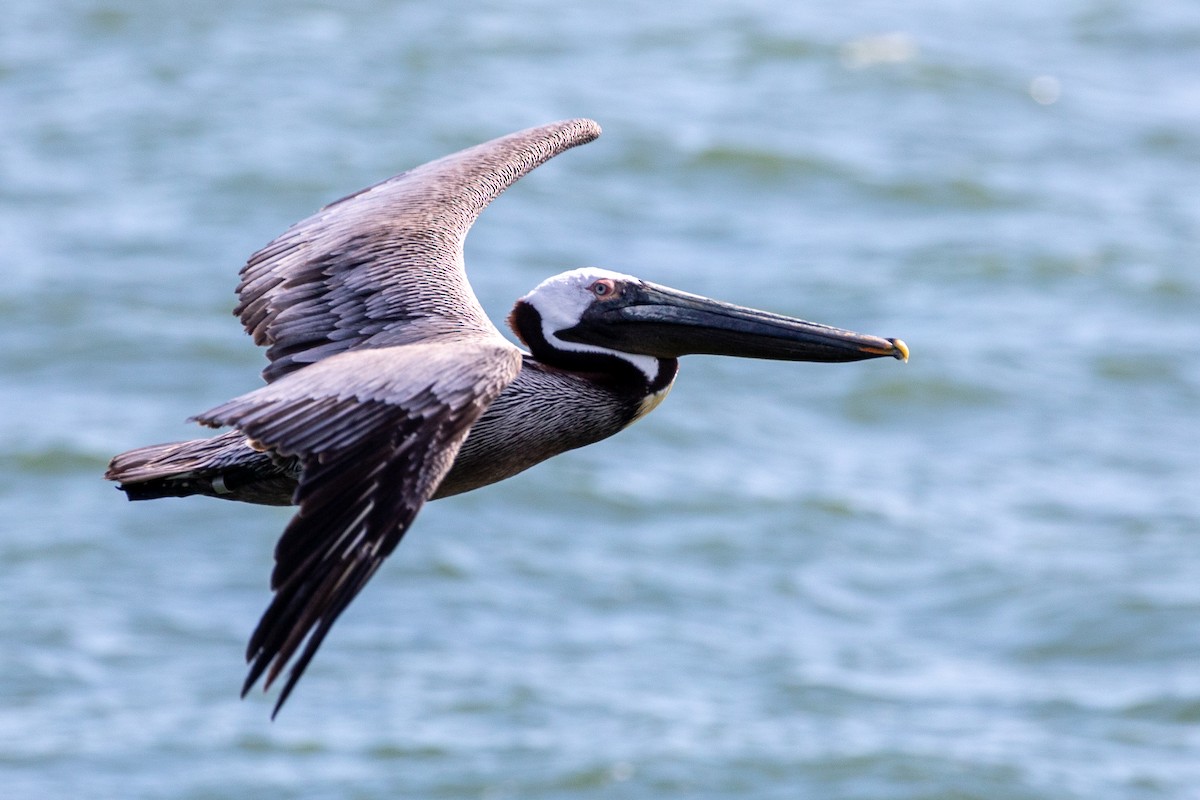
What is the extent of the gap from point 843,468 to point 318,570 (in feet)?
46.6

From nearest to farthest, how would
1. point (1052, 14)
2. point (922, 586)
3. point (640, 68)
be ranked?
point (922, 586), point (640, 68), point (1052, 14)

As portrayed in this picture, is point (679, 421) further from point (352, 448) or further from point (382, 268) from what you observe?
point (352, 448)

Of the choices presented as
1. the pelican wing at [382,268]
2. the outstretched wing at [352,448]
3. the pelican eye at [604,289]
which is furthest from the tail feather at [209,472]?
the pelican eye at [604,289]

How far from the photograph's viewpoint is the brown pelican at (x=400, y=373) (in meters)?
5.91

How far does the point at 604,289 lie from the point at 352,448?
1.92m

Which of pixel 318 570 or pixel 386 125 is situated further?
pixel 386 125

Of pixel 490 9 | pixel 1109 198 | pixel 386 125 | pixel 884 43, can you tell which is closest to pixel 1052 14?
pixel 884 43

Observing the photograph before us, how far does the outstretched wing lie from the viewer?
5684 mm

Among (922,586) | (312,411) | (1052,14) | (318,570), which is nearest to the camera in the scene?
(318,570)

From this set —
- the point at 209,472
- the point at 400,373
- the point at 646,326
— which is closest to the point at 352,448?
the point at 400,373

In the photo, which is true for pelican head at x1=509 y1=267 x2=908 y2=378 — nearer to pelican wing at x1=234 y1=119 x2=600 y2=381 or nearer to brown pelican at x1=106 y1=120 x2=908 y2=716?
brown pelican at x1=106 y1=120 x2=908 y2=716

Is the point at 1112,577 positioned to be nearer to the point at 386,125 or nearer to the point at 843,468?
the point at 843,468

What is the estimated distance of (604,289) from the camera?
775 cm

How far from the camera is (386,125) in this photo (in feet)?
81.3
